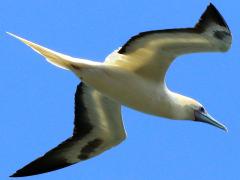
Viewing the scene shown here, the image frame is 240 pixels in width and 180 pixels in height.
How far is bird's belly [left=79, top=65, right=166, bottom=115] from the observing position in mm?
16156

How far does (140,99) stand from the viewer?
53.9 feet

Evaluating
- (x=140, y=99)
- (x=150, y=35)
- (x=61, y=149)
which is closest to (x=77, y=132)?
(x=61, y=149)

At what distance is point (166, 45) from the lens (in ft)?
52.3

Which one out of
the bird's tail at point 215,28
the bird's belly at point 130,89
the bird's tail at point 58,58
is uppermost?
the bird's tail at point 58,58

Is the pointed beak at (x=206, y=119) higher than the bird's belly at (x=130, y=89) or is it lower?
lower

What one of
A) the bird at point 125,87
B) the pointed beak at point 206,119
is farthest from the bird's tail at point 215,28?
the pointed beak at point 206,119

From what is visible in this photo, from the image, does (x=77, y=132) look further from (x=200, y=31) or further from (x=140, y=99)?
(x=200, y=31)

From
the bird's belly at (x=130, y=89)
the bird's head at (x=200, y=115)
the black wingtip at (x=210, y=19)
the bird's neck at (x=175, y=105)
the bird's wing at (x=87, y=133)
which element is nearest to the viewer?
the black wingtip at (x=210, y=19)

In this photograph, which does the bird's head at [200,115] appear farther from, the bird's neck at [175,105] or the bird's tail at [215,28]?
the bird's tail at [215,28]

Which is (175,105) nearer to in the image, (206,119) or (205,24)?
(206,119)

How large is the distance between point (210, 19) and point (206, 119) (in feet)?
9.90

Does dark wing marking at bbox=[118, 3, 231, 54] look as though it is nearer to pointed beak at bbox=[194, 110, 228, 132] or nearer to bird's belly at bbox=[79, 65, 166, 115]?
bird's belly at bbox=[79, 65, 166, 115]

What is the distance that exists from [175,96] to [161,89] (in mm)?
392

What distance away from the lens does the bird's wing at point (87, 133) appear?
1794cm
